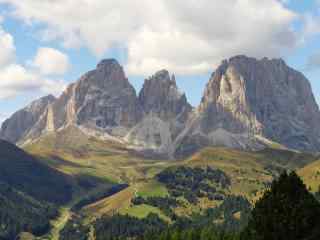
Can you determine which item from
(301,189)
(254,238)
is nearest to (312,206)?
(301,189)

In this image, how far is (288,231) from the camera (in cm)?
10775

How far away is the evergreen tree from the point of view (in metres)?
108

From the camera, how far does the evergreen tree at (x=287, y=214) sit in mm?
107750

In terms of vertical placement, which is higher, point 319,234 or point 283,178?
point 283,178

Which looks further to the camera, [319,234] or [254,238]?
[254,238]

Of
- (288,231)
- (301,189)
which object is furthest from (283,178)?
(288,231)

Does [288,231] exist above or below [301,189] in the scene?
below

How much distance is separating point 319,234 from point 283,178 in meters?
12.9

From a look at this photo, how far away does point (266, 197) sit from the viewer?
376 ft

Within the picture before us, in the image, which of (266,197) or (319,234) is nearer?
(319,234)

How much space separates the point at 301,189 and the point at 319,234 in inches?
390

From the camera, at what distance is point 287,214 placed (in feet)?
356

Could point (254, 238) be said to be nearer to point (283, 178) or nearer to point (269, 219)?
point (269, 219)

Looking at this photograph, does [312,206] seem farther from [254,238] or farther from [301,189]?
[254,238]
